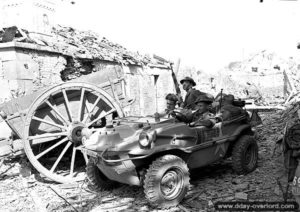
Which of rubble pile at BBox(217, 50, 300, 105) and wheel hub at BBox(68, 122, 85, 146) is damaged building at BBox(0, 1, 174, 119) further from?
rubble pile at BBox(217, 50, 300, 105)

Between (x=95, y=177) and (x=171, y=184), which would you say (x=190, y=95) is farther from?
(x=95, y=177)

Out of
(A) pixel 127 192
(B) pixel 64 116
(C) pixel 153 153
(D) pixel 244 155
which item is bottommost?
(A) pixel 127 192

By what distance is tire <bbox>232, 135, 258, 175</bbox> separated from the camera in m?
5.18

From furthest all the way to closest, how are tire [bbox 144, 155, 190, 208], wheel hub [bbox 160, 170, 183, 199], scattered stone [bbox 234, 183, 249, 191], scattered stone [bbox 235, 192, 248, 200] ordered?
scattered stone [bbox 234, 183, 249, 191]
scattered stone [bbox 235, 192, 248, 200]
wheel hub [bbox 160, 170, 183, 199]
tire [bbox 144, 155, 190, 208]

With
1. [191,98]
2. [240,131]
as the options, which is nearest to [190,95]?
[191,98]

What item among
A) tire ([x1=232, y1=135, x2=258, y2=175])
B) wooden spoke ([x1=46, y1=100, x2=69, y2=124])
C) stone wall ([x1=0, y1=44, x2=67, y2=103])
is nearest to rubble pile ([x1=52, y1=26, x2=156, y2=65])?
stone wall ([x1=0, y1=44, x2=67, y2=103])

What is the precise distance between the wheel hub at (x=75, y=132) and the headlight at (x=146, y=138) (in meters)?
1.68

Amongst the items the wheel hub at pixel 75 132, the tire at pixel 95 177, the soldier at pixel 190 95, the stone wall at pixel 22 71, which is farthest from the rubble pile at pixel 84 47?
the tire at pixel 95 177

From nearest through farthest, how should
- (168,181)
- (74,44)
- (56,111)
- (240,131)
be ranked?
(168,181)
(56,111)
(240,131)
(74,44)

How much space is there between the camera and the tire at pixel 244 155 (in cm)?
518

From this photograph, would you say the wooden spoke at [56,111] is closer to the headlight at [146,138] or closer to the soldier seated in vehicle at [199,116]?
the headlight at [146,138]

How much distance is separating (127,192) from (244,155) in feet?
7.42

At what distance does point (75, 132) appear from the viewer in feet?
16.9

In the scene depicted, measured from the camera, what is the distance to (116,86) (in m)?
5.64
